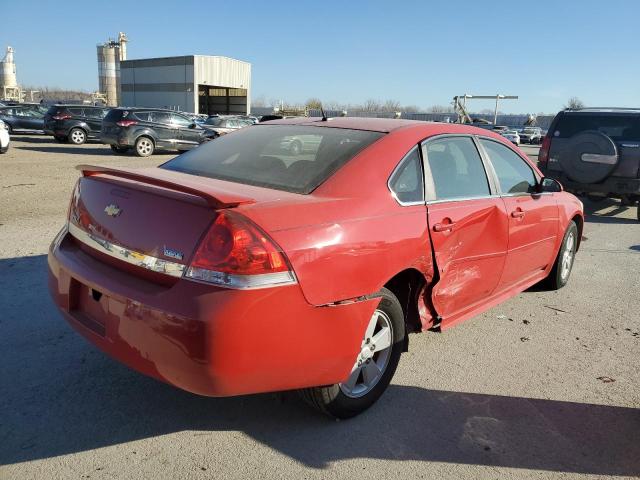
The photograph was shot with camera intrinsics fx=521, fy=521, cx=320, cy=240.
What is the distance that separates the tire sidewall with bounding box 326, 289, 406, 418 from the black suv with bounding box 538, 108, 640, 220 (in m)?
7.11

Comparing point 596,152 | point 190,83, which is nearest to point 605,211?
point 596,152

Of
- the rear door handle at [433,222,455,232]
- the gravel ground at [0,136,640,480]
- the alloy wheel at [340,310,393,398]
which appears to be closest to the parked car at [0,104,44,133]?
the gravel ground at [0,136,640,480]

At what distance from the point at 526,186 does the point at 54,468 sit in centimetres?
389

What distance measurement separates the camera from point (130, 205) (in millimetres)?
2580

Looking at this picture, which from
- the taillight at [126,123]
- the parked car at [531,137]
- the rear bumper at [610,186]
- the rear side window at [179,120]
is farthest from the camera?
the parked car at [531,137]

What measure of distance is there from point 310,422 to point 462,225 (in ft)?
5.11

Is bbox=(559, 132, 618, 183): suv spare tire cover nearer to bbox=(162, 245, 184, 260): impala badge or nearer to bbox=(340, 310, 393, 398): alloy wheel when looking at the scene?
bbox=(340, 310, 393, 398): alloy wheel

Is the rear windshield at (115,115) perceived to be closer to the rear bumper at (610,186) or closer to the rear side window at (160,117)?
the rear side window at (160,117)

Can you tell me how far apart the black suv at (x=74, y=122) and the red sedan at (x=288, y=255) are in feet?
66.9

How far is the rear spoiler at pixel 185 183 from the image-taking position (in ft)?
7.63

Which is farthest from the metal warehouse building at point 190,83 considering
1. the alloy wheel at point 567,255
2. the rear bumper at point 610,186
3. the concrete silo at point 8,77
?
the alloy wheel at point 567,255

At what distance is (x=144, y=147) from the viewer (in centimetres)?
1794

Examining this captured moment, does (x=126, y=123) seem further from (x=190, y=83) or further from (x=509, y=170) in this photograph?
(x=190, y=83)

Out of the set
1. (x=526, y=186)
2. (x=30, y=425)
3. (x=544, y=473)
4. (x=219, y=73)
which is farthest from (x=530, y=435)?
(x=219, y=73)
